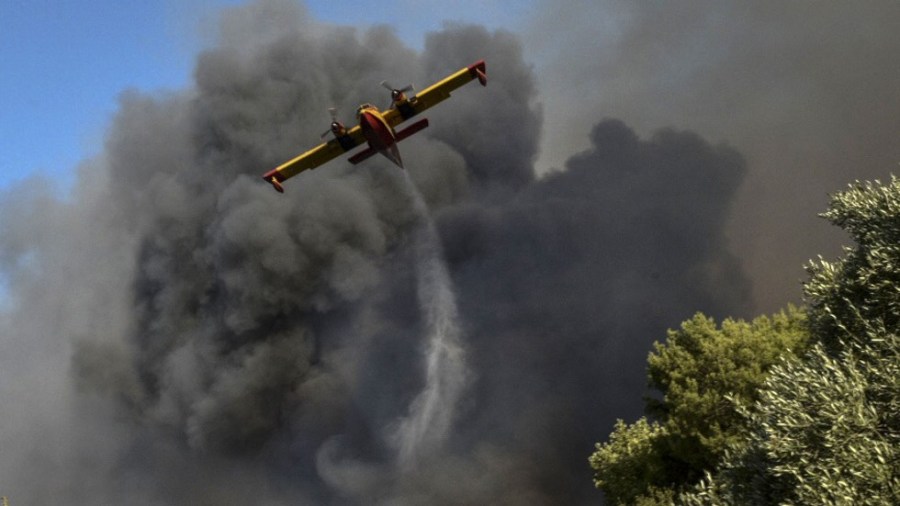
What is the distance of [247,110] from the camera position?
7856 centimetres

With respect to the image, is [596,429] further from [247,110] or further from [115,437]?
[115,437]

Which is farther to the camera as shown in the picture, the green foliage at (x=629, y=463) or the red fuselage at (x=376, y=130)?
the red fuselage at (x=376, y=130)

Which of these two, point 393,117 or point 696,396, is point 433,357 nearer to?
point 393,117

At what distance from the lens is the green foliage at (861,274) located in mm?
21000

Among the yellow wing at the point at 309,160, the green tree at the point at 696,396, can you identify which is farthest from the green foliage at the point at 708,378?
the yellow wing at the point at 309,160

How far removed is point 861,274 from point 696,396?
50.5ft

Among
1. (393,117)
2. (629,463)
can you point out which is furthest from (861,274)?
(393,117)

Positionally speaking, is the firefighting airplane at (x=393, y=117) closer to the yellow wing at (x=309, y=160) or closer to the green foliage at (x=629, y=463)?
the yellow wing at (x=309, y=160)

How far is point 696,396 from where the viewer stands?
117 feet

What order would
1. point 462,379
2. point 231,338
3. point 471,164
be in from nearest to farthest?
point 462,379 → point 231,338 → point 471,164

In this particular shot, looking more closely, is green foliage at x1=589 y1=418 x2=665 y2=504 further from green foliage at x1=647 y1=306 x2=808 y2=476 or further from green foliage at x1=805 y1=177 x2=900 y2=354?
green foliage at x1=805 y1=177 x2=900 y2=354

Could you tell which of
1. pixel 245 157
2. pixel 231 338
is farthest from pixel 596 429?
pixel 245 157

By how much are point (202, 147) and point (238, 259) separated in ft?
48.5

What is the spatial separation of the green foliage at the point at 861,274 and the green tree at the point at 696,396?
37.4 ft
